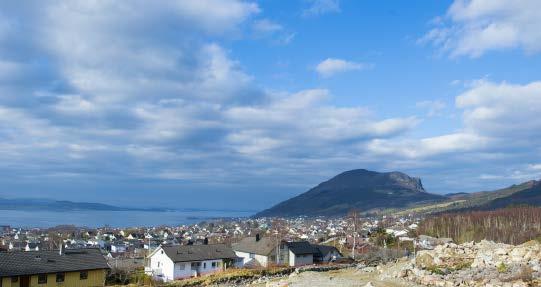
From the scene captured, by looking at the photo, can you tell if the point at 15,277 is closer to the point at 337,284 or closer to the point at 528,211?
the point at 337,284

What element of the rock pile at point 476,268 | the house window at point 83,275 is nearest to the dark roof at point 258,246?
the house window at point 83,275

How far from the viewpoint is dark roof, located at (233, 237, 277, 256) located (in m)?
65.5

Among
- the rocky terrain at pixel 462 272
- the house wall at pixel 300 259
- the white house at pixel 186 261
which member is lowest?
the house wall at pixel 300 259

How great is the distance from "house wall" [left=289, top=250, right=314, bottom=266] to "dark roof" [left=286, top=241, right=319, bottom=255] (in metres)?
0.50

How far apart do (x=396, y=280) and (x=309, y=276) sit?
8.10m

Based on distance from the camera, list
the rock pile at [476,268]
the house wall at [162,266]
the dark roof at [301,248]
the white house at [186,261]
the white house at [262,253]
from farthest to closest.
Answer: the dark roof at [301,248], the white house at [262,253], the white house at [186,261], the house wall at [162,266], the rock pile at [476,268]

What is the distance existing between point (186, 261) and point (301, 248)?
20.1m

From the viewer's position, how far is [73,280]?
41875 millimetres

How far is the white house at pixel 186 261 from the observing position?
176 ft

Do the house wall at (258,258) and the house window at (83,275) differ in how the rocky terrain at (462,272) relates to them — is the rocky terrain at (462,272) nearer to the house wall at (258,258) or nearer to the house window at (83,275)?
the house window at (83,275)

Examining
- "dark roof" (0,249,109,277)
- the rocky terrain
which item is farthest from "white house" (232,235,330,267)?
"dark roof" (0,249,109,277)

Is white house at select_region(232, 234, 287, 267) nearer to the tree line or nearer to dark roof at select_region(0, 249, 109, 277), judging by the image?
dark roof at select_region(0, 249, 109, 277)

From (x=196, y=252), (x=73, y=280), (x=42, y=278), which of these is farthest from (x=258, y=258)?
(x=42, y=278)

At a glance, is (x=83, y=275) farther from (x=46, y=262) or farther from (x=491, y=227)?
(x=491, y=227)
